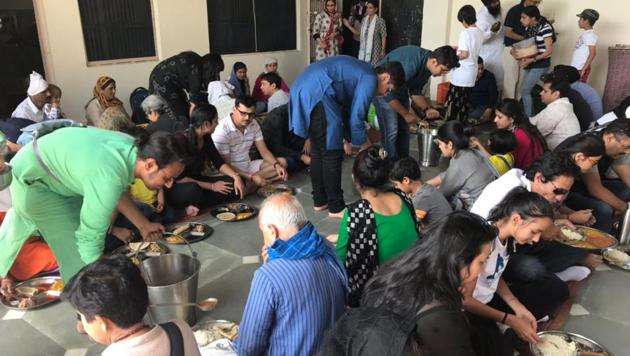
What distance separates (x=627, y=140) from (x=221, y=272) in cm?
279

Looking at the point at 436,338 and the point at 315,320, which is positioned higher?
the point at 436,338

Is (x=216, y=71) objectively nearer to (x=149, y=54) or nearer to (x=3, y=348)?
(x=149, y=54)

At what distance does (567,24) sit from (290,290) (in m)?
6.84

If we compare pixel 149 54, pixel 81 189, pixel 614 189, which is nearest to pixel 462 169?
pixel 614 189

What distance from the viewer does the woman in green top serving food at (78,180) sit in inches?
77.5

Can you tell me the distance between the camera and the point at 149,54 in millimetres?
6422

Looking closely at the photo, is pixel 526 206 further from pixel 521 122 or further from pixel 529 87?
pixel 529 87

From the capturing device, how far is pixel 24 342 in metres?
2.34

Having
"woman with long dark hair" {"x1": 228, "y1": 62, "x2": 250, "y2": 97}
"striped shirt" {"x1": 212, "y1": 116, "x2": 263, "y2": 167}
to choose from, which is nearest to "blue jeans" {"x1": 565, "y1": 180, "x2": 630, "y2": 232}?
"striped shirt" {"x1": 212, "y1": 116, "x2": 263, "y2": 167}

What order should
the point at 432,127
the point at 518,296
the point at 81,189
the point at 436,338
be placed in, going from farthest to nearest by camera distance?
the point at 432,127, the point at 518,296, the point at 81,189, the point at 436,338

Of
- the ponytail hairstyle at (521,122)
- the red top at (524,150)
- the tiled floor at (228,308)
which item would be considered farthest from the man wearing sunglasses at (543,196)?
the ponytail hairstyle at (521,122)

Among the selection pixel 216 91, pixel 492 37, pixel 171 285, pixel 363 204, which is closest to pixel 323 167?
pixel 363 204

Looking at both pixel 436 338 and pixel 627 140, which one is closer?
pixel 436 338

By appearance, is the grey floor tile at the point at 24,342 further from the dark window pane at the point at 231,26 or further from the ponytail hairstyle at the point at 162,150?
the dark window pane at the point at 231,26
